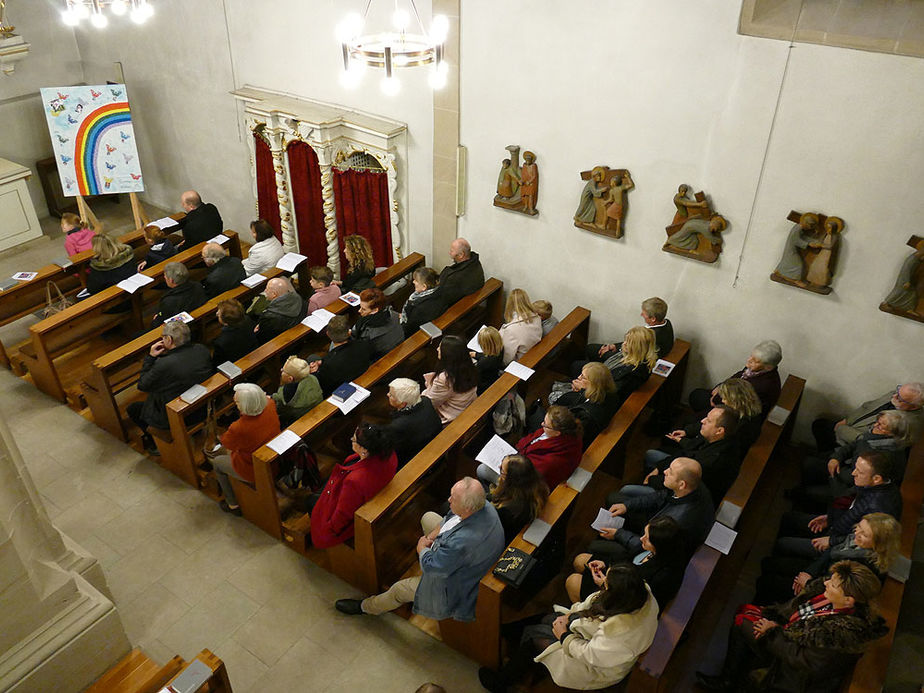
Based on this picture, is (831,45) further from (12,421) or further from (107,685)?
(12,421)

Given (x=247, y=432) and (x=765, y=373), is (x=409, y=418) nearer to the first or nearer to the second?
(x=247, y=432)

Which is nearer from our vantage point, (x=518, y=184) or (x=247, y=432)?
(x=247, y=432)

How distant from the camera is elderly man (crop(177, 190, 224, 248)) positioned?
7.69m

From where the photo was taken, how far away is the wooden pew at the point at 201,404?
5.49 meters

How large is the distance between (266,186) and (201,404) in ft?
10.9

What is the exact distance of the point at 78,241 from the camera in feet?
25.0

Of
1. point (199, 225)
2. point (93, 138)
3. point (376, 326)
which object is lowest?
point (376, 326)

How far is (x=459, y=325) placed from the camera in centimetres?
674

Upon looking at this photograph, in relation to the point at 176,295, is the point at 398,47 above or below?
above

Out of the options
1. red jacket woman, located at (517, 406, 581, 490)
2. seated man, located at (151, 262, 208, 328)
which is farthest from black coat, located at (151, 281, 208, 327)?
red jacket woman, located at (517, 406, 581, 490)

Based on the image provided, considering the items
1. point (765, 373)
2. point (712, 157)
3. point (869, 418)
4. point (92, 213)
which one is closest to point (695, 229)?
point (712, 157)

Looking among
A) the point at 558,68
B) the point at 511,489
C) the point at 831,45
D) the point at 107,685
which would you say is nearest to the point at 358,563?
the point at 511,489

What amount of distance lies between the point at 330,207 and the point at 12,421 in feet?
11.2

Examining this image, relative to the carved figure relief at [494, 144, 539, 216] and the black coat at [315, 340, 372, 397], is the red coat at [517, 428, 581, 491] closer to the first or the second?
the black coat at [315, 340, 372, 397]
